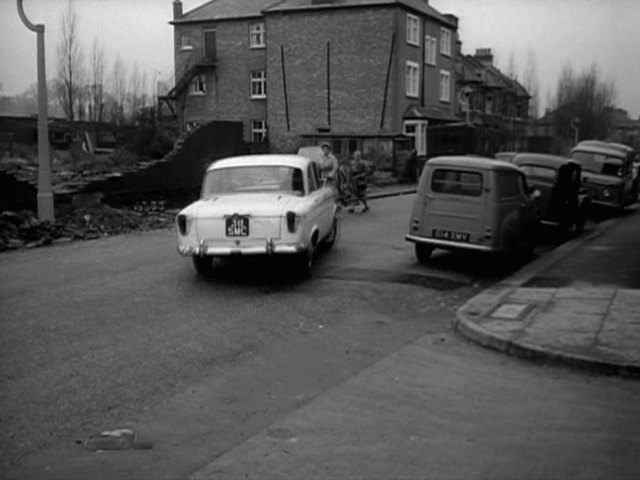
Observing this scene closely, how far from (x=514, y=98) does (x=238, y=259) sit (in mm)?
65190

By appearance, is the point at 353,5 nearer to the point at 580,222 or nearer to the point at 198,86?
the point at 198,86

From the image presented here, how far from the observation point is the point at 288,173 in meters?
12.9

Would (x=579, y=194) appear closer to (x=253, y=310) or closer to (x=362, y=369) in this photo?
(x=253, y=310)

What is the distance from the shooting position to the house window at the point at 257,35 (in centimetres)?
5338

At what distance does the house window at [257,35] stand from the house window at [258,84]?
1.70m

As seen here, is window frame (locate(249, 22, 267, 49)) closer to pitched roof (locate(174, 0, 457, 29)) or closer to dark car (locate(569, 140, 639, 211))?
pitched roof (locate(174, 0, 457, 29))

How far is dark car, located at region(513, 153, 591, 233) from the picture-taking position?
1872 cm

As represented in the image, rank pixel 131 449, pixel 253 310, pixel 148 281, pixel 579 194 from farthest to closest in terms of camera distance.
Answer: pixel 579 194, pixel 148 281, pixel 253 310, pixel 131 449

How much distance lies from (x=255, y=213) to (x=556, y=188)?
31.9ft

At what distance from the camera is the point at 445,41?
54.8 metres

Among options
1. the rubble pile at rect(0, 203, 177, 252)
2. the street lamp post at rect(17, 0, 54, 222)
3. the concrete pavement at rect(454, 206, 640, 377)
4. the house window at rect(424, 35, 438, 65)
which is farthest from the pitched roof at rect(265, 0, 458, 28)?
the concrete pavement at rect(454, 206, 640, 377)

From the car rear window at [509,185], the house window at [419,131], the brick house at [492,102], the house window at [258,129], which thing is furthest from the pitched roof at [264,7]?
the car rear window at [509,185]

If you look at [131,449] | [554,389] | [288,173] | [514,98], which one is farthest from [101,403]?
[514,98]

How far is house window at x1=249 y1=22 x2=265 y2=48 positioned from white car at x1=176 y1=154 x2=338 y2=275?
41.6 metres
